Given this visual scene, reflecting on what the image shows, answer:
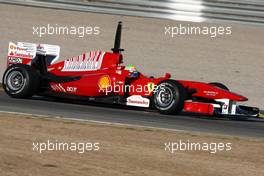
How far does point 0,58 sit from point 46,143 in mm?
11540

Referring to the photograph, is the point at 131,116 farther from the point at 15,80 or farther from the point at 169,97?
the point at 15,80

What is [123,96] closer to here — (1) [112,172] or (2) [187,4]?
(1) [112,172]

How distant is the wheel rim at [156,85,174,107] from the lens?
567 inches

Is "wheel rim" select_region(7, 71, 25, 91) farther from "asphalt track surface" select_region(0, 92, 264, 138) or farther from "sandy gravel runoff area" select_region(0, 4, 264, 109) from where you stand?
"sandy gravel runoff area" select_region(0, 4, 264, 109)

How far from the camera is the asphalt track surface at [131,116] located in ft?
43.9

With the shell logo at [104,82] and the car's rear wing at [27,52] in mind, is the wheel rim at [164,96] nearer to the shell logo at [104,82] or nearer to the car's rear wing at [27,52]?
the shell logo at [104,82]

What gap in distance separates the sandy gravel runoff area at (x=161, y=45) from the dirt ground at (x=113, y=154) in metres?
7.94

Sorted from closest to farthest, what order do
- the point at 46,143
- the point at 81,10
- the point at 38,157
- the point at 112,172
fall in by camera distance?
the point at 112,172 < the point at 38,157 < the point at 46,143 < the point at 81,10

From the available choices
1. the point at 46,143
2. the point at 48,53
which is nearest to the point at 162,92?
the point at 48,53

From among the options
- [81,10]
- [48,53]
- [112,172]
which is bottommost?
[112,172]

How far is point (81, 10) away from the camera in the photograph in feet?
75.3

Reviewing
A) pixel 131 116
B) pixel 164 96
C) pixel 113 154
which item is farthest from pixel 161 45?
pixel 113 154

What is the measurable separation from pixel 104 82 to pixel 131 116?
3.77 ft

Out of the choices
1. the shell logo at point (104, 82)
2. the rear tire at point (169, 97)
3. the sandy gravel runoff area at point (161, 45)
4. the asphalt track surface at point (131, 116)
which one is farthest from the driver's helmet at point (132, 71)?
the sandy gravel runoff area at point (161, 45)
